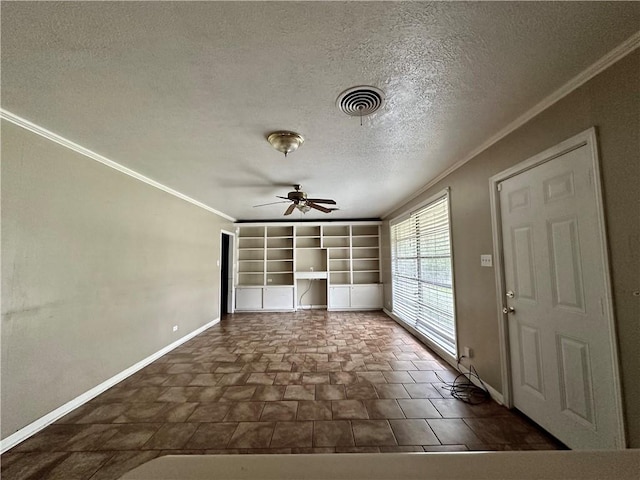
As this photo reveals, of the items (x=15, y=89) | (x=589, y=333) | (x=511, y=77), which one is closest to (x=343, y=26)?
(x=511, y=77)

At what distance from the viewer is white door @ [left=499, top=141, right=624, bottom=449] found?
63.0 inches

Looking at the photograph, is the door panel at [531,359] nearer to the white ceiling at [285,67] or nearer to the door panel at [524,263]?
the door panel at [524,263]

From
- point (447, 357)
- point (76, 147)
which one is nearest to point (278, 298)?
point (447, 357)

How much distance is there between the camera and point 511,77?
1.63 meters

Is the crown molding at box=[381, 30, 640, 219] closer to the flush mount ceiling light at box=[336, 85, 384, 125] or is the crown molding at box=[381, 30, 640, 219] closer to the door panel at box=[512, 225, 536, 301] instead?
the door panel at box=[512, 225, 536, 301]

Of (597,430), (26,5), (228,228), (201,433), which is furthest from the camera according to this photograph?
(228,228)

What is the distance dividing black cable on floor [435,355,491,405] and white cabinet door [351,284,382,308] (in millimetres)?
3836

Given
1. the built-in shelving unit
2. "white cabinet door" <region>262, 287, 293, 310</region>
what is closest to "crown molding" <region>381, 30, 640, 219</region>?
the built-in shelving unit

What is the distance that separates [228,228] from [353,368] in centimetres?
465

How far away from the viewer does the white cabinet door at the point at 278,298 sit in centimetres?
684

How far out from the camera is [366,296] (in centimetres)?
691

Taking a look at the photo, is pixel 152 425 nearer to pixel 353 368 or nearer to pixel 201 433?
pixel 201 433

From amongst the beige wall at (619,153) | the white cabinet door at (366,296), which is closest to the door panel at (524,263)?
the beige wall at (619,153)

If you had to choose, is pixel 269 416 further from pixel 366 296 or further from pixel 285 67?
pixel 366 296
